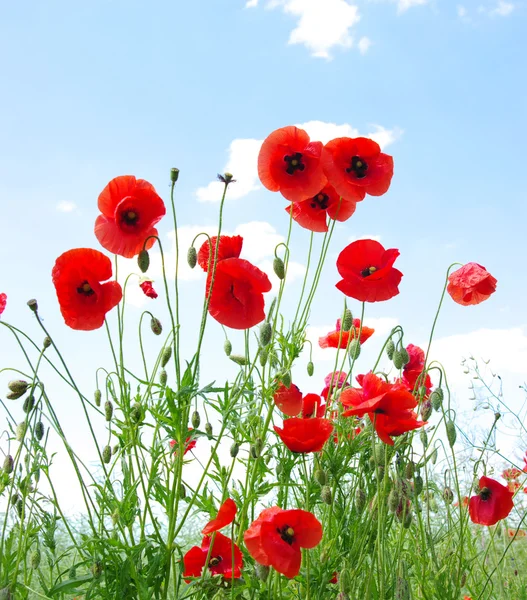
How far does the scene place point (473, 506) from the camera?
2275mm

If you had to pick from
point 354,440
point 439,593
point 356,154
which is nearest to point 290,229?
point 356,154

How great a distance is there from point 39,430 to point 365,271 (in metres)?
1.10

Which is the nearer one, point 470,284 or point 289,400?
point 289,400

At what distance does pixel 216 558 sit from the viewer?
197cm

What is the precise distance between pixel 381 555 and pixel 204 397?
2.11ft

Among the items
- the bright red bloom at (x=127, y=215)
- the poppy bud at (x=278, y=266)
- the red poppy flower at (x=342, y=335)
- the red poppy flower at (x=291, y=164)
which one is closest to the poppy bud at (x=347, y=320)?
the red poppy flower at (x=342, y=335)

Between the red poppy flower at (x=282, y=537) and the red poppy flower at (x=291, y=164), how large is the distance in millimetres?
992

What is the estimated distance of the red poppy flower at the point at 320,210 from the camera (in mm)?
2336

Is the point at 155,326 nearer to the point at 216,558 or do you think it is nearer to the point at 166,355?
the point at 166,355

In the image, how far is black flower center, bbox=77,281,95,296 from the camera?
1.96m

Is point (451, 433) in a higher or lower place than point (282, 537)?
higher

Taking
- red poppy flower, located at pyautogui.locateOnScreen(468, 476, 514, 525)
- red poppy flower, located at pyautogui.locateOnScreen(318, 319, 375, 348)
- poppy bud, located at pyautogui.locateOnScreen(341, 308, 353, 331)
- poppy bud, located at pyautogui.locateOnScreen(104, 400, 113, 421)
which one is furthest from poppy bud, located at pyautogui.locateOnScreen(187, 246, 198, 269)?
red poppy flower, located at pyautogui.locateOnScreen(468, 476, 514, 525)

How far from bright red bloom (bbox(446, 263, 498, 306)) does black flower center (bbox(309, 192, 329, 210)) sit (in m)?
0.49

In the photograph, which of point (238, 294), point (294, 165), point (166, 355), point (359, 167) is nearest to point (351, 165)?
point (359, 167)
